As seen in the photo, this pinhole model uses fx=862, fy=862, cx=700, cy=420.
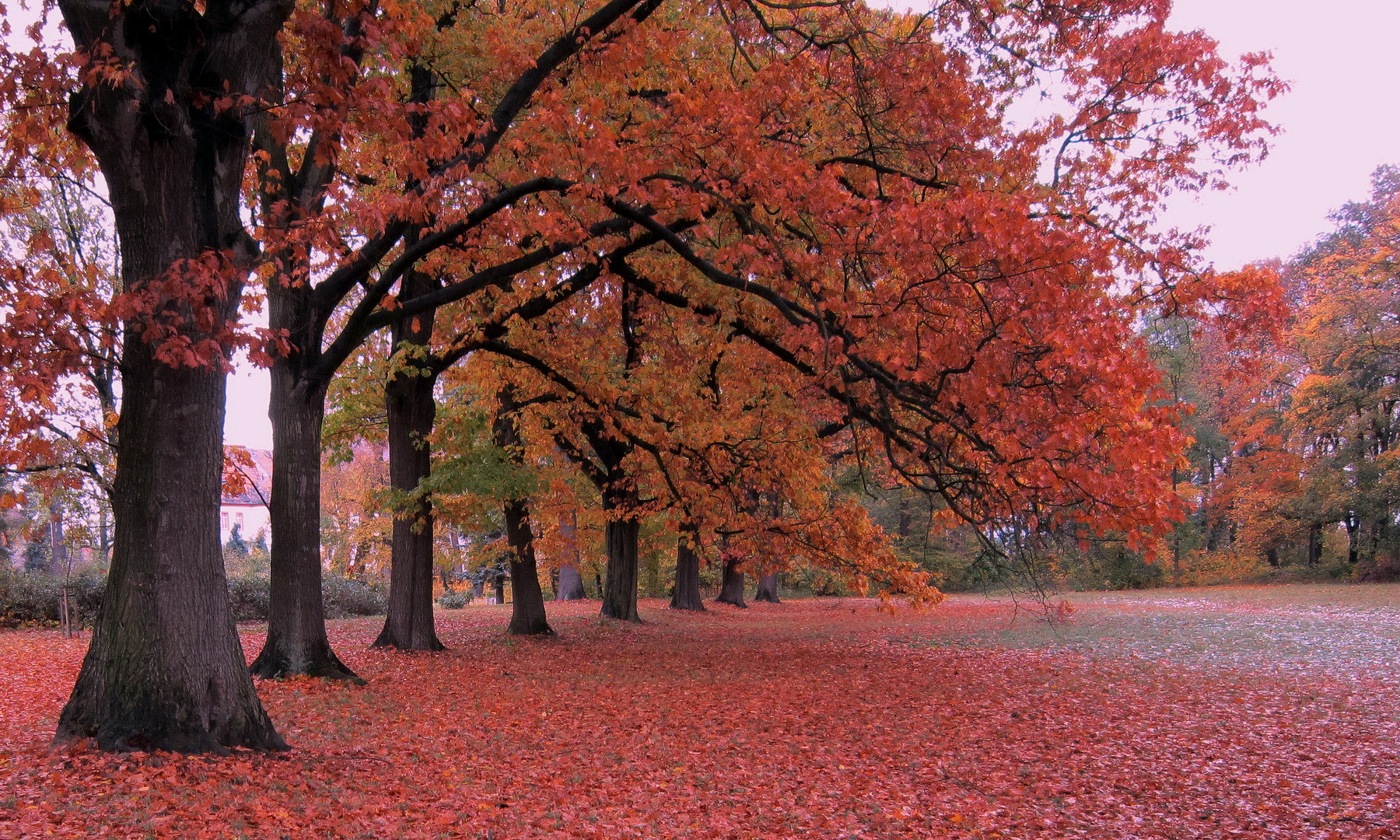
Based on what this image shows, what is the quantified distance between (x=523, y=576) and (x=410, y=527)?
3.85m

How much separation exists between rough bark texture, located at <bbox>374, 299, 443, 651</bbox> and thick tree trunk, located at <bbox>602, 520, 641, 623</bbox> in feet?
18.2

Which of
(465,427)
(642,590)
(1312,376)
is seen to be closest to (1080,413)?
(465,427)

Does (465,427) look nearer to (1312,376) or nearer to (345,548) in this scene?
(345,548)

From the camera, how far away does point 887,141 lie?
9469 mm

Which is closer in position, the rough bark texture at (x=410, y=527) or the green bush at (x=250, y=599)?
the rough bark texture at (x=410, y=527)

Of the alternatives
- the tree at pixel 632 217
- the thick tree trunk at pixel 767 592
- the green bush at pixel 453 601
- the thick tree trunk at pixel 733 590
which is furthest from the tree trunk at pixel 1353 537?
the green bush at pixel 453 601

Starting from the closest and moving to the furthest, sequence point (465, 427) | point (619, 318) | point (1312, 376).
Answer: point (619, 318) < point (465, 427) < point (1312, 376)

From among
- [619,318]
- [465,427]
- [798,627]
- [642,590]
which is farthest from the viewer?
[642,590]

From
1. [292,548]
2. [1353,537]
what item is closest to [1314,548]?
[1353,537]

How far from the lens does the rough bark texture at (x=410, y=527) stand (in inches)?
519

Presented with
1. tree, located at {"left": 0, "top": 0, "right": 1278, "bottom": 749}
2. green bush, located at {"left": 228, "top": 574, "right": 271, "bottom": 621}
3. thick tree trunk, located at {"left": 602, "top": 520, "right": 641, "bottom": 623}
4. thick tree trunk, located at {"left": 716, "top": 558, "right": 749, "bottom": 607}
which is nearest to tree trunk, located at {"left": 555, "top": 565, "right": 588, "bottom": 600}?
thick tree trunk, located at {"left": 716, "top": 558, "right": 749, "bottom": 607}

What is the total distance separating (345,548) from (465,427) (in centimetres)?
2476

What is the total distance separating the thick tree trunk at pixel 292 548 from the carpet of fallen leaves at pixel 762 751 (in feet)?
1.88

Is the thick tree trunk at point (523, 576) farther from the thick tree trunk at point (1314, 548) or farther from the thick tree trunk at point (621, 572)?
the thick tree trunk at point (1314, 548)
